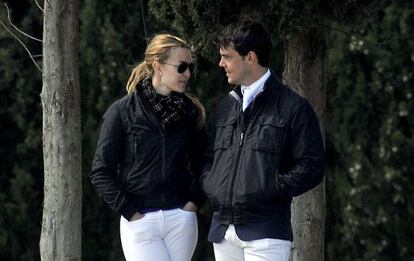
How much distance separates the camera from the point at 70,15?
16.9ft

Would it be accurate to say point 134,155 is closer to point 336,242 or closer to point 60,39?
point 60,39

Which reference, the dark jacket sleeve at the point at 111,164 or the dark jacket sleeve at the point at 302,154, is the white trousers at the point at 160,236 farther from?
the dark jacket sleeve at the point at 302,154

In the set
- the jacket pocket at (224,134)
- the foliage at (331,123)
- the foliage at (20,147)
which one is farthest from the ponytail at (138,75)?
the foliage at (20,147)

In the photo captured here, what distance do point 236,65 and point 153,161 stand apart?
2.01 ft

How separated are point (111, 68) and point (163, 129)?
3.56 metres

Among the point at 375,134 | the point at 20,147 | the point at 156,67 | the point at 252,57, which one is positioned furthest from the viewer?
the point at 20,147

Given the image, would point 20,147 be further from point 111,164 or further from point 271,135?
point 271,135

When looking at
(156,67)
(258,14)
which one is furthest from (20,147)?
(156,67)

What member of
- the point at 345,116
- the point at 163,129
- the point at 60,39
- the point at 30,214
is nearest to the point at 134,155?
the point at 163,129

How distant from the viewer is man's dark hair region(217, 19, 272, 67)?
4062 millimetres

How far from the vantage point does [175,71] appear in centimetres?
439

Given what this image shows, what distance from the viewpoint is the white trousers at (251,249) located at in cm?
403

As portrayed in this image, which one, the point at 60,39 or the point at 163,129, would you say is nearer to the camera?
the point at 163,129

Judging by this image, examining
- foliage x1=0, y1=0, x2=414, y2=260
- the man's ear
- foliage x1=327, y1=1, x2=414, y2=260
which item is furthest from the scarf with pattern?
foliage x1=327, y1=1, x2=414, y2=260
